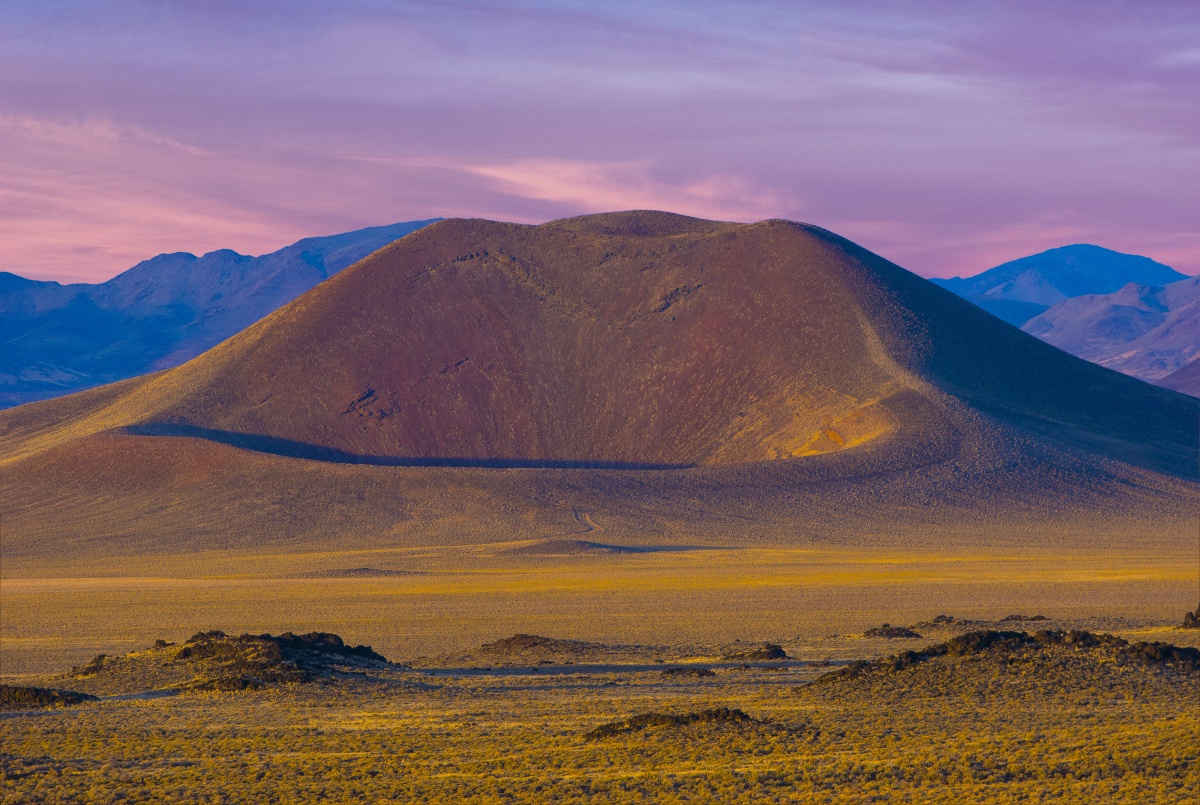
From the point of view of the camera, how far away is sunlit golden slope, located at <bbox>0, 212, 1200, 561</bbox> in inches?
3233

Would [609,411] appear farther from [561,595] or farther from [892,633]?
[892,633]

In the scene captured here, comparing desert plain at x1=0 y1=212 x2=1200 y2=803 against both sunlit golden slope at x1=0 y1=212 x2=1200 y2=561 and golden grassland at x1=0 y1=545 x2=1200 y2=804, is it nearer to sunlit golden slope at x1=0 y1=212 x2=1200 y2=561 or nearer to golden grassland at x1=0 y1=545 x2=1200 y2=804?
golden grassland at x1=0 y1=545 x2=1200 y2=804

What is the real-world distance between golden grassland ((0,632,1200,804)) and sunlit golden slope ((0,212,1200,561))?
174ft

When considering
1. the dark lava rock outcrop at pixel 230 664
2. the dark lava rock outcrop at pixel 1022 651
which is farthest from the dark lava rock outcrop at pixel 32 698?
the dark lava rock outcrop at pixel 1022 651

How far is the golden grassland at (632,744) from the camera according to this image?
618 inches

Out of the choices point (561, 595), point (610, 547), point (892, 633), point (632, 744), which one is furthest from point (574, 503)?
point (632, 744)

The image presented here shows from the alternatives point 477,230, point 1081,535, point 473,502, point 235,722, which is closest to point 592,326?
point 477,230

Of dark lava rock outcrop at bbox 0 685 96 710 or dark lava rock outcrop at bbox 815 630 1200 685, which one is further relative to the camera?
dark lava rock outcrop at bbox 815 630 1200 685

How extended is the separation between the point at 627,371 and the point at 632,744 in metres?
100.0

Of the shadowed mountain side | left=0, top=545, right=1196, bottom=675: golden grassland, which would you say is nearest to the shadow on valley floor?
the shadowed mountain side

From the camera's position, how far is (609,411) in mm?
114188

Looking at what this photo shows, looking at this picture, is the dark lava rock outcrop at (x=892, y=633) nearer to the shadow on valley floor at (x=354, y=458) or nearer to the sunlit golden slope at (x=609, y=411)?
the sunlit golden slope at (x=609, y=411)

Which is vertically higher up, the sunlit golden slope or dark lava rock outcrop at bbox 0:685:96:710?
the sunlit golden slope

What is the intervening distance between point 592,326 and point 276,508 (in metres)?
47.8
